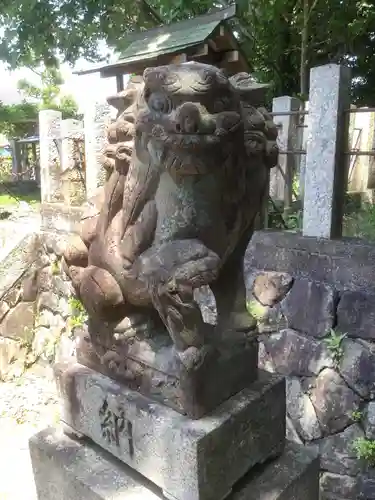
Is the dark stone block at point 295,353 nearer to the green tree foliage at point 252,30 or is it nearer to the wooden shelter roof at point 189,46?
the wooden shelter roof at point 189,46

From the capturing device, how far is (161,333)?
167cm

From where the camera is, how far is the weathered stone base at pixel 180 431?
4.75ft

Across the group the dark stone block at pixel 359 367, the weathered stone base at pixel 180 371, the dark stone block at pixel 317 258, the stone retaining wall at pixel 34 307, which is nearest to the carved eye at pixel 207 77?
the weathered stone base at pixel 180 371

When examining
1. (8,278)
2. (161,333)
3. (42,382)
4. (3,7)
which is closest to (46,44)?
(3,7)

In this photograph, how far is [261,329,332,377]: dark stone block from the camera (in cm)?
294

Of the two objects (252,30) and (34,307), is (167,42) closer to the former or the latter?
(34,307)

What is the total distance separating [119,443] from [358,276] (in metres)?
1.77

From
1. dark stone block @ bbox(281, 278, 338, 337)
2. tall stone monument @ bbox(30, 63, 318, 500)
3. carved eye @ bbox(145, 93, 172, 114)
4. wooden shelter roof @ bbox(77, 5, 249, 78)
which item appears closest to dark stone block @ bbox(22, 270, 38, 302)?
wooden shelter roof @ bbox(77, 5, 249, 78)

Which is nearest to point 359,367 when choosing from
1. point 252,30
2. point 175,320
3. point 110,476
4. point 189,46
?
point 110,476

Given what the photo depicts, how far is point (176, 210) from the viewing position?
1431 mm

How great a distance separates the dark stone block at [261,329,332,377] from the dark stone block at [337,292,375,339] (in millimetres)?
209

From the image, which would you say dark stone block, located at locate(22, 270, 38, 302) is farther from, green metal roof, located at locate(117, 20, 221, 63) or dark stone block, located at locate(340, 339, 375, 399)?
dark stone block, located at locate(340, 339, 375, 399)

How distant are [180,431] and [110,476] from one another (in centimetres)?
45

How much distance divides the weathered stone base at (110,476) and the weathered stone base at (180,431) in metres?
0.07
